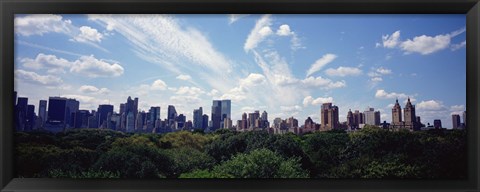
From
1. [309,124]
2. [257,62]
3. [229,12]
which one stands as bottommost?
Answer: [309,124]

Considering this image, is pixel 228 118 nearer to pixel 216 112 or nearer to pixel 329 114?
pixel 216 112

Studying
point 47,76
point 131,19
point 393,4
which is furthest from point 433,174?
point 47,76

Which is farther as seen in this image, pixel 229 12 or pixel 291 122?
pixel 291 122

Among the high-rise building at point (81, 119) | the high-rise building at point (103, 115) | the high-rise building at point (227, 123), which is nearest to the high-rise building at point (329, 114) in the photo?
the high-rise building at point (227, 123)

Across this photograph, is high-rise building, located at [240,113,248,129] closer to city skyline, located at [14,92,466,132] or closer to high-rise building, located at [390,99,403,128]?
A: city skyline, located at [14,92,466,132]

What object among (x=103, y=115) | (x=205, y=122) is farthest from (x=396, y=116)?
(x=103, y=115)

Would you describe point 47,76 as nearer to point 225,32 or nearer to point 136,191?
point 136,191

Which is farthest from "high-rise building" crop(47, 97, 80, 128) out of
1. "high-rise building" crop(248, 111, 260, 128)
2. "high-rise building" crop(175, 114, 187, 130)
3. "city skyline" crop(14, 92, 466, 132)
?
"high-rise building" crop(248, 111, 260, 128)
